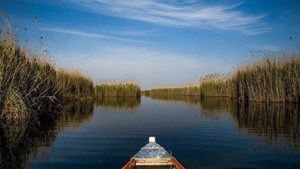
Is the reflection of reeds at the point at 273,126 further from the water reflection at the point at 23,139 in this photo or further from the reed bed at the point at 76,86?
the reed bed at the point at 76,86

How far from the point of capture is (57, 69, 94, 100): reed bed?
93.4ft

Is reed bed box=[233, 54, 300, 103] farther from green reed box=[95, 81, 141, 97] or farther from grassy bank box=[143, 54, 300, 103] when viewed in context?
green reed box=[95, 81, 141, 97]

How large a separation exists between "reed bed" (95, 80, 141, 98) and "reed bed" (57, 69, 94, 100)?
15.8 feet

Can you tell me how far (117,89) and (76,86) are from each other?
11.9m

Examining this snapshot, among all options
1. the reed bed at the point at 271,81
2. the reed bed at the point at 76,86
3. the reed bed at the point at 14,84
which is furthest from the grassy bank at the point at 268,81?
the reed bed at the point at 14,84

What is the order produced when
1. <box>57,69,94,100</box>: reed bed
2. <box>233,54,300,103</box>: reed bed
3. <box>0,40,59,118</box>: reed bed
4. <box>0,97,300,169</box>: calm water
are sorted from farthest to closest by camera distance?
<box>57,69,94,100</box>: reed bed < <box>233,54,300,103</box>: reed bed < <box>0,40,59,118</box>: reed bed < <box>0,97,300,169</box>: calm water

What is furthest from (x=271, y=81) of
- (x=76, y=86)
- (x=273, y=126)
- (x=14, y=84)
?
(x=14, y=84)

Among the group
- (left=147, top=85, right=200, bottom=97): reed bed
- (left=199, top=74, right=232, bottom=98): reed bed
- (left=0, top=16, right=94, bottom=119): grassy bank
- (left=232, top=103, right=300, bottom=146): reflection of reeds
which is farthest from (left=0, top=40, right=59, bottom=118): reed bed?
(left=147, top=85, right=200, bottom=97): reed bed

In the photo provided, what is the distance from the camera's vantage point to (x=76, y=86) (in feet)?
105

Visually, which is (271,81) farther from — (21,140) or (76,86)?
(21,140)

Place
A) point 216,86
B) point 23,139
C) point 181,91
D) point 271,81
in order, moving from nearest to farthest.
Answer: point 23,139 < point 271,81 < point 216,86 < point 181,91

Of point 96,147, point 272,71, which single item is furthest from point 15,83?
point 272,71

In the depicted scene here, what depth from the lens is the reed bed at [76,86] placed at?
28470mm

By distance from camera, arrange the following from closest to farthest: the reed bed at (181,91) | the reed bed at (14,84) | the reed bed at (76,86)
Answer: the reed bed at (14,84) → the reed bed at (76,86) → the reed bed at (181,91)
